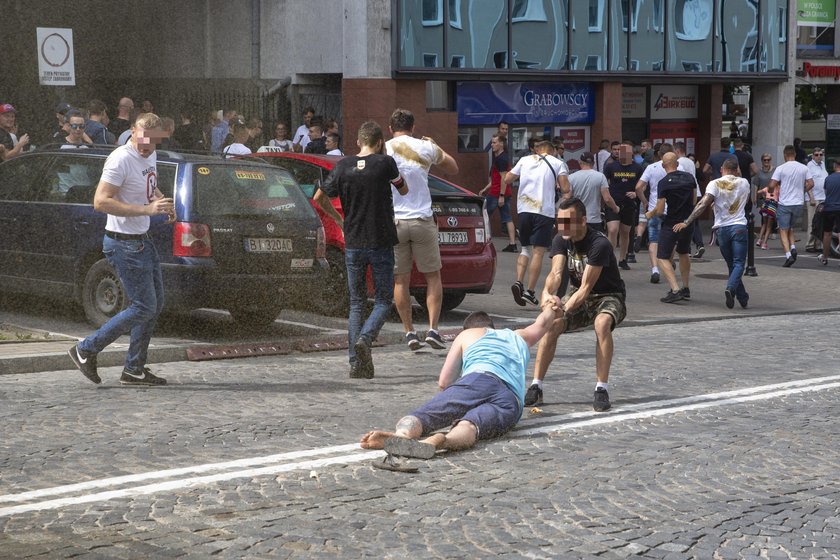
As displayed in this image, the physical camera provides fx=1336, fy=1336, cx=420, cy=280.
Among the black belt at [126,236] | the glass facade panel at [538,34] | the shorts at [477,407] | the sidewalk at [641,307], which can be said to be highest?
the glass facade panel at [538,34]

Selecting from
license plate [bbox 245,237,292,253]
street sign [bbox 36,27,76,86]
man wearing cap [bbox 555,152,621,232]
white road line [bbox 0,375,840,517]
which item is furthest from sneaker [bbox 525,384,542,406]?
man wearing cap [bbox 555,152,621,232]

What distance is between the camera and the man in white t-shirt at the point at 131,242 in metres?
9.10

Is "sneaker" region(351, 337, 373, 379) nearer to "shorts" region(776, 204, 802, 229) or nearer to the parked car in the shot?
the parked car

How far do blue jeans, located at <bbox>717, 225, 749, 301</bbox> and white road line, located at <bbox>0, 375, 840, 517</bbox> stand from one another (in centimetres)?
600

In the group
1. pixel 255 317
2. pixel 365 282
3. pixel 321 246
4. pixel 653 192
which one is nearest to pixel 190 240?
pixel 321 246

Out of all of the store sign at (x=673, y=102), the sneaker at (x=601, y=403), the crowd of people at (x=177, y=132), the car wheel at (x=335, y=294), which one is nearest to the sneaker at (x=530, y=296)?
the car wheel at (x=335, y=294)

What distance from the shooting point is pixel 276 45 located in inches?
973

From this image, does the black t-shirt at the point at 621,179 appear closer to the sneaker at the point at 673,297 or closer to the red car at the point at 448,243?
the sneaker at the point at 673,297

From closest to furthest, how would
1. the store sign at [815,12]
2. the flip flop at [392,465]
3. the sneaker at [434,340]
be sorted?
the flip flop at [392,465] → the sneaker at [434,340] → the store sign at [815,12]

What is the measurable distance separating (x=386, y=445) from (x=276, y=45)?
18.7 meters

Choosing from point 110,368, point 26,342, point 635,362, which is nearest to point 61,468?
point 110,368

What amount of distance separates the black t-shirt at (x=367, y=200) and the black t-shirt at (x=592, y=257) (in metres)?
1.76

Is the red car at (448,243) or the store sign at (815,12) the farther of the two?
the store sign at (815,12)

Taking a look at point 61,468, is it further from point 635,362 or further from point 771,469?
point 635,362
